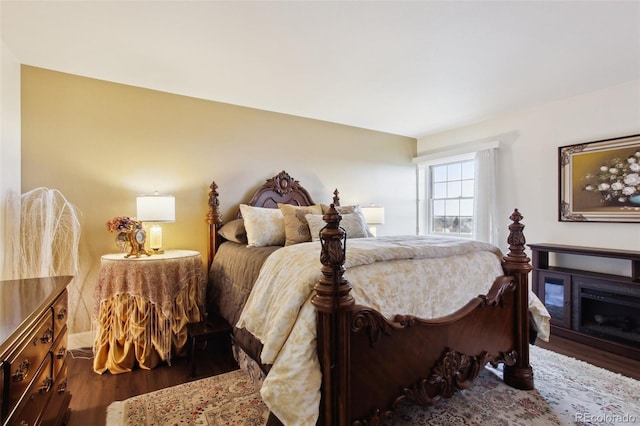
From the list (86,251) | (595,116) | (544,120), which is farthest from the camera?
(544,120)

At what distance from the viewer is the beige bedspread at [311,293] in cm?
133

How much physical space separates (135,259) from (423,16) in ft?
8.55

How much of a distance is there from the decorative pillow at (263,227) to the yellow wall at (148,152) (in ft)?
1.87

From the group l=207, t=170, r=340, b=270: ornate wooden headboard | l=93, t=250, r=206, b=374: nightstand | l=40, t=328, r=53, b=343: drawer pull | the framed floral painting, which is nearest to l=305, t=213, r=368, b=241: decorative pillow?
l=207, t=170, r=340, b=270: ornate wooden headboard

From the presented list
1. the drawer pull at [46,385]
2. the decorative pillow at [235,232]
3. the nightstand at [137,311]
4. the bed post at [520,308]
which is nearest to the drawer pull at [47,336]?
the drawer pull at [46,385]

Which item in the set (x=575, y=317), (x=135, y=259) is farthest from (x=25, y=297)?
(x=575, y=317)

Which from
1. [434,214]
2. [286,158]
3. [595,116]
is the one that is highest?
[595,116]

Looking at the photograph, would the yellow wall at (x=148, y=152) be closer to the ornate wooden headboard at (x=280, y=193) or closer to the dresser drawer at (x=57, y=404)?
the ornate wooden headboard at (x=280, y=193)

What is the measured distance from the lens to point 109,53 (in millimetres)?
2408

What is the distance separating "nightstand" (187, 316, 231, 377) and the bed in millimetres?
116

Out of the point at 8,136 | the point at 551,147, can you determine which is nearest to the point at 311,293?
the point at 8,136

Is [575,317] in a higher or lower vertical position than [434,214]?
lower

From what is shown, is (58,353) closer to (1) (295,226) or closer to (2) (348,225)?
(1) (295,226)

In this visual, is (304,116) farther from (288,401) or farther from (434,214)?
(288,401)
